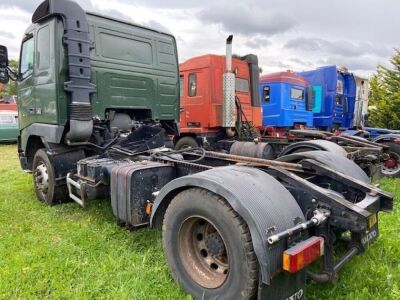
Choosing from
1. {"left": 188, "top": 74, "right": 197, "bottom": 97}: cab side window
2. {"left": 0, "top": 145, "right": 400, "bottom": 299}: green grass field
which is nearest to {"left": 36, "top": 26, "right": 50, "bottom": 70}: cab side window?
{"left": 0, "top": 145, "right": 400, "bottom": 299}: green grass field

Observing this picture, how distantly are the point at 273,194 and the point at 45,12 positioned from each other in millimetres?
3979

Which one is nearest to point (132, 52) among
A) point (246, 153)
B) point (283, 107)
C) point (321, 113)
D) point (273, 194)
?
point (246, 153)

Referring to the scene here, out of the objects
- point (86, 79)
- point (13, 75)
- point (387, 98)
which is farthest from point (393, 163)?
point (387, 98)

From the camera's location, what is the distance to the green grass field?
281 centimetres

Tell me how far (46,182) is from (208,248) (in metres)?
3.35

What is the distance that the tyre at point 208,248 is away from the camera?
2287mm

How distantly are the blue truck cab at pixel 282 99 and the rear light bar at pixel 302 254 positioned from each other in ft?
26.6

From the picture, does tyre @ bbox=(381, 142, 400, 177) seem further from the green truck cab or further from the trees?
the trees

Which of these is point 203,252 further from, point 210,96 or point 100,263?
point 210,96

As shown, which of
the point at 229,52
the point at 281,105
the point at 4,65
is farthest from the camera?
the point at 281,105

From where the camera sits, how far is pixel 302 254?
2139mm

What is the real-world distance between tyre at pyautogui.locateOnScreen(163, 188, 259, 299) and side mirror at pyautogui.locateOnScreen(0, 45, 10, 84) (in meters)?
3.93

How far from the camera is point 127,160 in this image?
14.3 feet

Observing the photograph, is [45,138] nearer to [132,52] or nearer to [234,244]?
[132,52]
